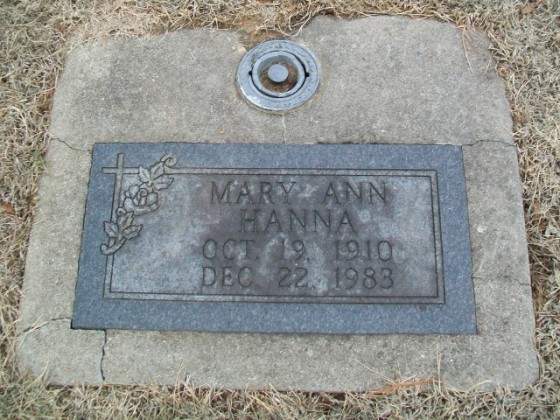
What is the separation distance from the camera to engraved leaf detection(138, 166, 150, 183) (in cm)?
213

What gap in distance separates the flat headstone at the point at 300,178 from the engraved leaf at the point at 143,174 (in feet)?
0.11

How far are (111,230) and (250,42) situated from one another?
1.00m

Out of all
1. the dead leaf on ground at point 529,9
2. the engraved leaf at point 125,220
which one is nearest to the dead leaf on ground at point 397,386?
the engraved leaf at point 125,220

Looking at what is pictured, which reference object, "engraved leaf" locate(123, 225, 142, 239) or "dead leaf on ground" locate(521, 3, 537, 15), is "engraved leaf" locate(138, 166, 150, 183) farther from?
"dead leaf on ground" locate(521, 3, 537, 15)

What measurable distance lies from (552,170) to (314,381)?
1253 mm

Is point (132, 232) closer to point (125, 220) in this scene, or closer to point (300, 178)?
point (125, 220)

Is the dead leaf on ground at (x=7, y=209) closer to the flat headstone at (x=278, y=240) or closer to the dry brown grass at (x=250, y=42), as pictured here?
the dry brown grass at (x=250, y=42)

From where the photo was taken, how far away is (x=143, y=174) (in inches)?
84.4

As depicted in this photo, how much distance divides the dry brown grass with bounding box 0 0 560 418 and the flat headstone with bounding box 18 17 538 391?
0.05 metres

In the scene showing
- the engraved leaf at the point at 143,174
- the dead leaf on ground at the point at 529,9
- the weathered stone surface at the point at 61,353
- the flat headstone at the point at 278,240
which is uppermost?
the dead leaf on ground at the point at 529,9

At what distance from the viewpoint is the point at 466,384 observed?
1922 mm

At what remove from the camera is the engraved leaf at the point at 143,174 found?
213cm

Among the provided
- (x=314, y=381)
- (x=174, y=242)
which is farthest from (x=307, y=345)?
(x=174, y=242)

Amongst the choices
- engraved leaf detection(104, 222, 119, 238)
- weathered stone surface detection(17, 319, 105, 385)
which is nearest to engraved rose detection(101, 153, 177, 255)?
engraved leaf detection(104, 222, 119, 238)
